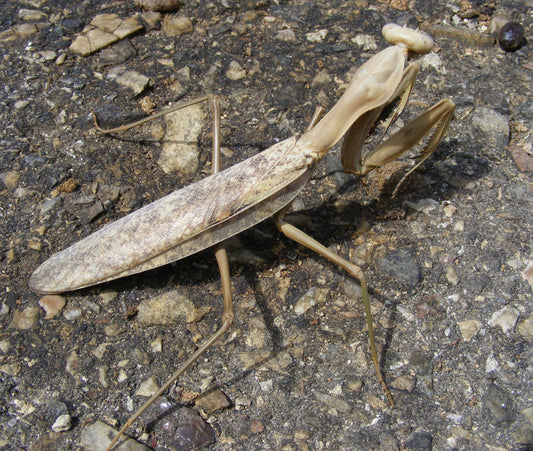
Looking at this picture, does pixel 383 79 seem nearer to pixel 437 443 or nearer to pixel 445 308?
pixel 445 308

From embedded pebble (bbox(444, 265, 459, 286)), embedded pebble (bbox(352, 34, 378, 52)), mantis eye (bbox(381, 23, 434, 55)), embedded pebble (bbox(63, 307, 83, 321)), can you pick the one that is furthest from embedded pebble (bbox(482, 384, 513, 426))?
embedded pebble (bbox(352, 34, 378, 52))

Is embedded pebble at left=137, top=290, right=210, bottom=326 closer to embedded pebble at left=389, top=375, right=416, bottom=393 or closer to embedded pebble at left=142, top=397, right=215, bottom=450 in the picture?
embedded pebble at left=142, top=397, right=215, bottom=450

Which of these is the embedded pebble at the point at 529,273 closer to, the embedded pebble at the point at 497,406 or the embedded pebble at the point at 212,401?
the embedded pebble at the point at 497,406

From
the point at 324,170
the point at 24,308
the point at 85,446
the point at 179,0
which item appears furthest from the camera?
the point at 179,0

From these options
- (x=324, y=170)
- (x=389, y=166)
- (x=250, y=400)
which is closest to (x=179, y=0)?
(x=324, y=170)

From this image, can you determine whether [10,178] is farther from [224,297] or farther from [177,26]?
[177,26]

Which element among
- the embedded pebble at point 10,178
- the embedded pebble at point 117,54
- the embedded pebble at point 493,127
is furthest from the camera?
the embedded pebble at point 117,54

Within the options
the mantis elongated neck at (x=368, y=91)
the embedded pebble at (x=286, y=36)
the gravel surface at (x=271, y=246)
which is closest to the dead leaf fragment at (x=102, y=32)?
the gravel surface at (x=271, y=246)

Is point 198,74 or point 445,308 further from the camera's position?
point 198,74
